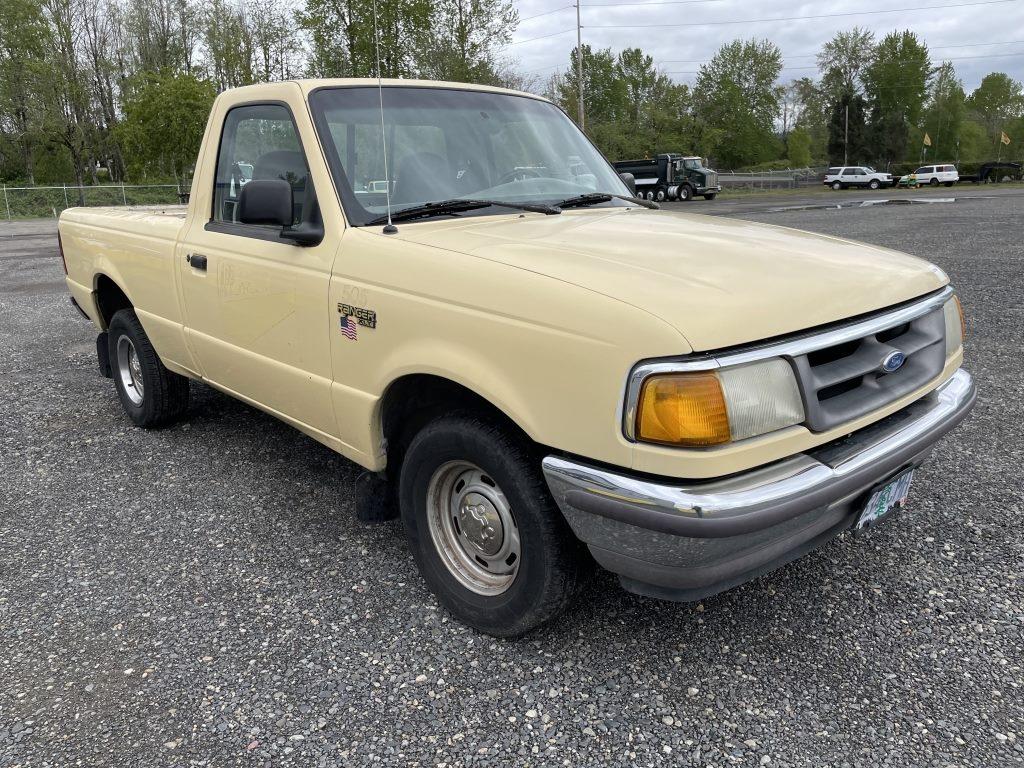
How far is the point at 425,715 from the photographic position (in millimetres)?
2441

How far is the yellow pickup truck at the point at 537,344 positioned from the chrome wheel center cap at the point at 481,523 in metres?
0.01

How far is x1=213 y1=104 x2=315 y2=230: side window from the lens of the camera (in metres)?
3.27

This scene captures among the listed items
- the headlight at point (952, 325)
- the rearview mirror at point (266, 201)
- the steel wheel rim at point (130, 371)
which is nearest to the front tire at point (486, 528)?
the rearview mirror at point (266, 201)

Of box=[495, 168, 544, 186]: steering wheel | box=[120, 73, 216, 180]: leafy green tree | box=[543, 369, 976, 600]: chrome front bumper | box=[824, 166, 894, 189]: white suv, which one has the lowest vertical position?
box=[543, 369, 976, 600]: chrome front bumper

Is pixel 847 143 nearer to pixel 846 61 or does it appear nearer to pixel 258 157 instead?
pixel 846 61

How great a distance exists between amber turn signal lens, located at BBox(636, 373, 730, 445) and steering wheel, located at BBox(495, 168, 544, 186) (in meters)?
1.71

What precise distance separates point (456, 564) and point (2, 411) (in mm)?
4469

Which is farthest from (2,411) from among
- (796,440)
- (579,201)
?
(796,440)

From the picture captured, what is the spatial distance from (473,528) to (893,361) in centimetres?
151

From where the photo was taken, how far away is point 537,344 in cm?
227

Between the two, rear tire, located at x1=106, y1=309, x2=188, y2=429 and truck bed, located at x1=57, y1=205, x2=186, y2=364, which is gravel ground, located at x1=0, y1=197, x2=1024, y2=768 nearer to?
rear tire, located at x1=106, y1=309, x2=188, y2=429

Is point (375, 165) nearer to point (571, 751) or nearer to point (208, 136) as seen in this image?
point (208, 136)

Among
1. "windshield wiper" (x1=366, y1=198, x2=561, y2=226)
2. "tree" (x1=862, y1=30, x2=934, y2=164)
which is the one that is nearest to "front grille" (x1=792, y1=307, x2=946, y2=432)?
"windshield wiper" (x1=366, y1=198, x2=561, y2=226)

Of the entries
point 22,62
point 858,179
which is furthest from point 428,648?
point 858,179
